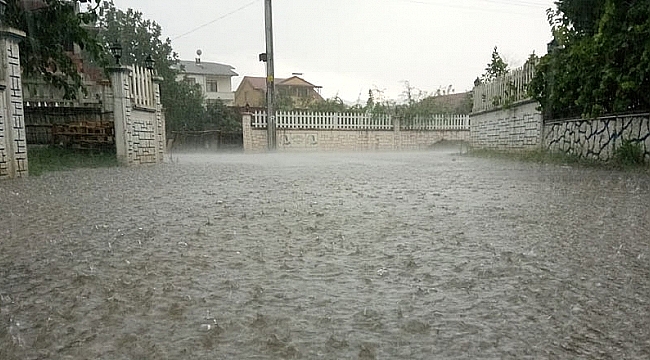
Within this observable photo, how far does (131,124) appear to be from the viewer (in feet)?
24.6

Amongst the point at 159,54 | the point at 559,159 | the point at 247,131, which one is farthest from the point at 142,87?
the point at 159,54

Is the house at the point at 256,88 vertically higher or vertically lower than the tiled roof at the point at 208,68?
lower

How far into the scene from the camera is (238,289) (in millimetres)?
1507

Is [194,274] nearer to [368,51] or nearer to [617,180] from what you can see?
[617,180]

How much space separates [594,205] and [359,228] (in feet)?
5.66

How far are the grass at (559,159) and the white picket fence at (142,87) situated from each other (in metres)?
6.44

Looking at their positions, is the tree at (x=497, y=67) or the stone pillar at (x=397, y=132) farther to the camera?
the stone pillar at (x=397, y=132)

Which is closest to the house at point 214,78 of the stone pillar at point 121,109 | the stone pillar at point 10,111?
the stone pillar at point 121,109

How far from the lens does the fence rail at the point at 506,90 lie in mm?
9099

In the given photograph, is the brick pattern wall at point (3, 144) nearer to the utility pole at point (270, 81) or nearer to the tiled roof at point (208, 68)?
the utility pole at point (270, 81)

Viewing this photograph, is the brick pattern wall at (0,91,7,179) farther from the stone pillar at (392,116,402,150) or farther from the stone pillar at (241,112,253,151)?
the stone pillar at (392,116,402,150)

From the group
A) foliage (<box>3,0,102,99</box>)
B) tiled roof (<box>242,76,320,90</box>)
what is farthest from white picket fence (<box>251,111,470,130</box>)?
tiled roof (<box>242,76,320,90</box>)

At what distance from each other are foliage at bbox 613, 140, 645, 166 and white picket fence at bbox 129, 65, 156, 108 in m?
6.90

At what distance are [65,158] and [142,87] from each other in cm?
165
